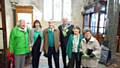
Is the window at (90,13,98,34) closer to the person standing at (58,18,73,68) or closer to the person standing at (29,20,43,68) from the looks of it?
the person standing at (58,18,73,68)

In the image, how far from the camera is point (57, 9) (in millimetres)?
14312

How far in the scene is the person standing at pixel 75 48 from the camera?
4582mm

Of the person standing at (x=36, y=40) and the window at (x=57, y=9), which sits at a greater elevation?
the window at (x=57, y=9)

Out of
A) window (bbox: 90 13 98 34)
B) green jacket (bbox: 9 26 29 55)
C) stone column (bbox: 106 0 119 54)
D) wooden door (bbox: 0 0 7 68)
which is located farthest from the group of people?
window (bbox: 90 13 98 34)

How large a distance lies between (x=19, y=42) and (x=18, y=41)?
3cm

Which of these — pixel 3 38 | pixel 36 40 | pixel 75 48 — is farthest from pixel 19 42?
pixel 75 48

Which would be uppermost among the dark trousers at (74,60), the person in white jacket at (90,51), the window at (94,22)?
the window at (94,22)

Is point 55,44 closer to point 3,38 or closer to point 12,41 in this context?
point 12,41

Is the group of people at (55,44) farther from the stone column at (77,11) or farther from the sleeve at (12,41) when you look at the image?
the stone column at (77,11)

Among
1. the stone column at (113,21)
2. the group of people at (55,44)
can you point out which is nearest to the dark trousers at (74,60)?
the group of people at (55,44)

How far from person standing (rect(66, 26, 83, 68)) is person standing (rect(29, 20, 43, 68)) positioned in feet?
2.85

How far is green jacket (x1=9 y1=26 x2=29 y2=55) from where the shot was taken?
444cm

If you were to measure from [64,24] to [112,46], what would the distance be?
256 cm

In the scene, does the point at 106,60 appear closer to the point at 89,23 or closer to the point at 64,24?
the point at 64,24
